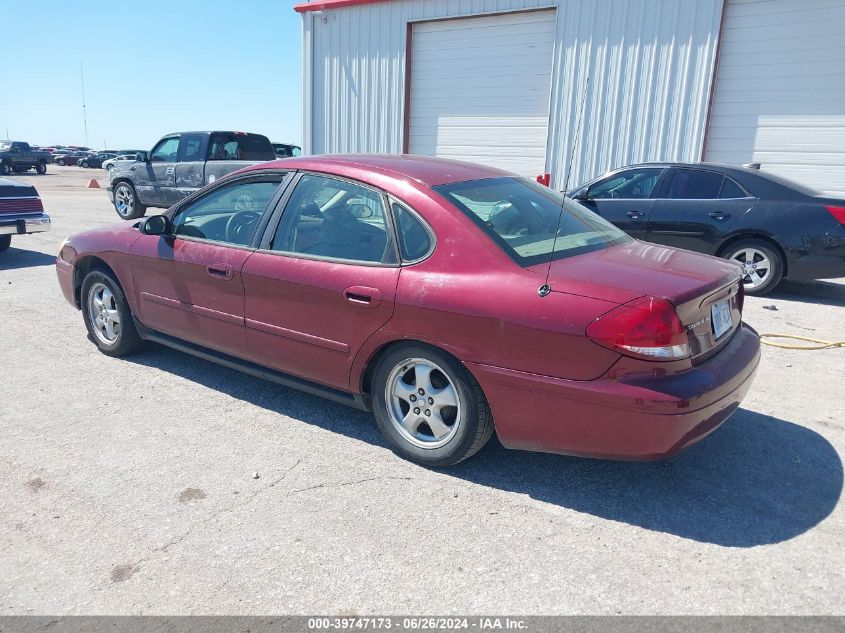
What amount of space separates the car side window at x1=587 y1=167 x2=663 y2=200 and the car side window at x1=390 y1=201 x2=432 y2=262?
18.2ft

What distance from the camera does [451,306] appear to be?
122 inches

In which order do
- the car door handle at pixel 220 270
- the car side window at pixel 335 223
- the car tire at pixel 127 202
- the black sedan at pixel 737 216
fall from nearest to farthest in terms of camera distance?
the car side window at pixel 335 223 < the car door handle at pixel 220 270 < the black sedan at pixel 737 216 < the car tire at pixel 127 202

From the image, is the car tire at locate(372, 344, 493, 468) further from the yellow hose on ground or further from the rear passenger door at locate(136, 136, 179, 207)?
the rear passenger door at locate(136, 136, 179, 207)

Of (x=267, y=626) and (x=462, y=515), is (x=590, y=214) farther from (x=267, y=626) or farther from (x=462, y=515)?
(x=267, y=626)

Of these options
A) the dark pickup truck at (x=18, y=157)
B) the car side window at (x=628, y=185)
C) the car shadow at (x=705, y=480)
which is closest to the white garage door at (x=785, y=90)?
the car side window at (x=628, y=185)

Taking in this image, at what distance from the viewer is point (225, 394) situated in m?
4.39

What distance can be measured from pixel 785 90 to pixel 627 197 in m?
4.87

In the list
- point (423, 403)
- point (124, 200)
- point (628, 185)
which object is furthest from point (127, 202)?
point (423, 403)

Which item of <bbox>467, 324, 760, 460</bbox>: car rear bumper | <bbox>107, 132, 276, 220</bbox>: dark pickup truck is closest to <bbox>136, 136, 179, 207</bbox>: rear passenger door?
<bbox>107, 132, 276, 220</bbox>: dark pickup truck

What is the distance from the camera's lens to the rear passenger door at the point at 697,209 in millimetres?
7520

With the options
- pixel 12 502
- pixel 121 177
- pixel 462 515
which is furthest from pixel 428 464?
pixel 121 177

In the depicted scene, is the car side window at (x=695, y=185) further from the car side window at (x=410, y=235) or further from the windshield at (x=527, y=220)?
the car side window at (x=410, y=235)

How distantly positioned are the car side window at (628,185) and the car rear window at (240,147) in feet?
26.1

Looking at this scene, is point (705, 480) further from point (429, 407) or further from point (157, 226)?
point (157, 226)
